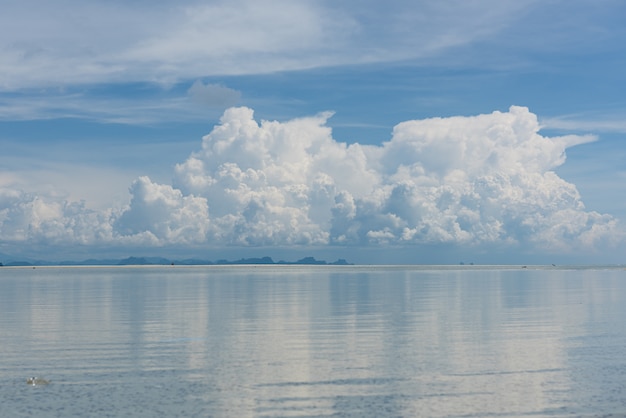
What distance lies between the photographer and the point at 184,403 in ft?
99.0

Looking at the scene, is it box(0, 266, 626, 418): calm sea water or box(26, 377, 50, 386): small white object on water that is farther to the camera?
box(26, 377, 50, 386): small white object on water

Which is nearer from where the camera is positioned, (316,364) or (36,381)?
(36,381)

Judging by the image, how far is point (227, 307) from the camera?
8244 cm

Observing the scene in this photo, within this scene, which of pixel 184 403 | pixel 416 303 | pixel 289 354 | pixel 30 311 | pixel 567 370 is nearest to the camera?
pixel 184 403

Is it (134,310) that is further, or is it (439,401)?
(134,310)

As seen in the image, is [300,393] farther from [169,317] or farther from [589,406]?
[169,317]

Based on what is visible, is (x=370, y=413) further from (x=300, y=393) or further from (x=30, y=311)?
(x=30, y=311)

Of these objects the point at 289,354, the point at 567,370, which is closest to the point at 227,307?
the point at 289,354

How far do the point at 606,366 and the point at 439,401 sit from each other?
1339 centimetres

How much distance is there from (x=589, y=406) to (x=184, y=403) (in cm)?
1740

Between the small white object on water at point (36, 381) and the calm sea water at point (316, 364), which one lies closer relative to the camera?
the calm sea water at point (316, 364)

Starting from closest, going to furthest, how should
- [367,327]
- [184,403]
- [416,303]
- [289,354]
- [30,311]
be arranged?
[184,403]
[289,354]
[367,327]
[30,311]
[416,303]

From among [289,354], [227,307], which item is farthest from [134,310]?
[289,354]

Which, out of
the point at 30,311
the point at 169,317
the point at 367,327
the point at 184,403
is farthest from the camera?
the point at 30,311
